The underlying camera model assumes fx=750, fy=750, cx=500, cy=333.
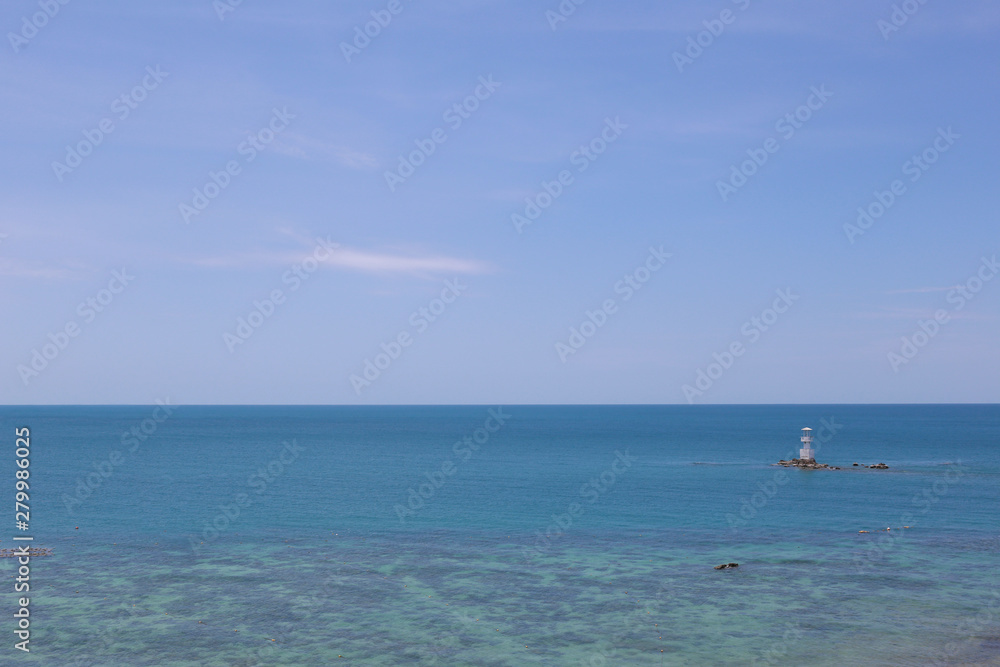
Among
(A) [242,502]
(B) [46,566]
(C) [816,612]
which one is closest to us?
(C) [816,612]

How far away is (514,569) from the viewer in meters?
47.0

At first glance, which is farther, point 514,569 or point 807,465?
point 807,465

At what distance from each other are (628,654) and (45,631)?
2686 centimetres

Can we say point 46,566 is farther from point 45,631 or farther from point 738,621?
point 738,621

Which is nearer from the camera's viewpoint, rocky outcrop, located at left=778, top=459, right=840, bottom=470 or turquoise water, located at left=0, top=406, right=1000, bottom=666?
turquoise water, located at left=0, top=406, right=1000, bottom=666

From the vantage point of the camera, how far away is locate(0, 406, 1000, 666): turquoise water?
3344 centimetres

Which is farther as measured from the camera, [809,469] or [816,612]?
[809,469]

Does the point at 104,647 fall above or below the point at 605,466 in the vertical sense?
below

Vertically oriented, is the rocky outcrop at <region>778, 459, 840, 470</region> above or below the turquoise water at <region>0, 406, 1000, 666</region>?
above

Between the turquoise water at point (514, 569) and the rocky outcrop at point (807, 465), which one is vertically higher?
the rocky outcrop at point (807, 465)

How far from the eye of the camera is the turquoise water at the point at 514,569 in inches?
1316

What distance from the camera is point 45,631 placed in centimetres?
3497

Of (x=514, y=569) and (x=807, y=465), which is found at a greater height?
(x=807, y=465)

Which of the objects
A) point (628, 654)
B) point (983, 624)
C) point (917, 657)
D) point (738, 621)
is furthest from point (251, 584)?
point (983, 624)
